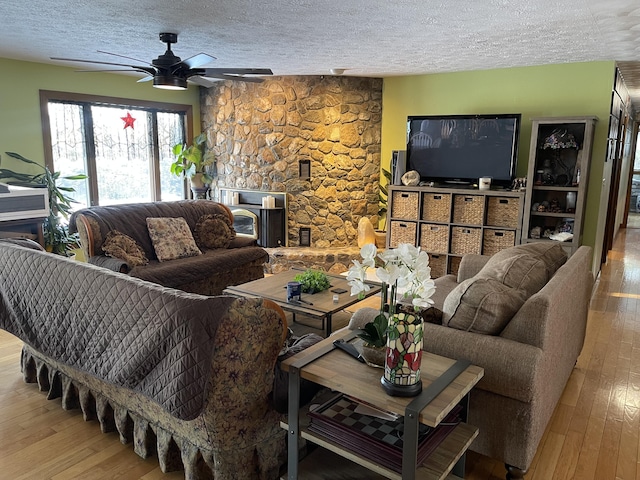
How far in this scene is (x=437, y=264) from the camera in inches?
213

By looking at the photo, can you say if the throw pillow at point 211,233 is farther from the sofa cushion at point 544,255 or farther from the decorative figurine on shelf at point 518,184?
the decorative figurine on shelf at point 518,184

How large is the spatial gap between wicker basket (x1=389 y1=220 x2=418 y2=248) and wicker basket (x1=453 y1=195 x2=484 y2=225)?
0.49m

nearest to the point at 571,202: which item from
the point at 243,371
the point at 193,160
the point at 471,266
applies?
the point at 471,266

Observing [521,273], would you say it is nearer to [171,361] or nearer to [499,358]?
[499,358]

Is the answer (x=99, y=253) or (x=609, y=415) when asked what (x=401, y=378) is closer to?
(x=609, y=415)

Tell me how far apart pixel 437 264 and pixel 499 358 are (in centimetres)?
356

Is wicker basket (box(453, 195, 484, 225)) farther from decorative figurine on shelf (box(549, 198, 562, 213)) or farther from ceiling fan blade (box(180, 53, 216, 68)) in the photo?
ceiling fan blade (box(180, 53, 216, 68))

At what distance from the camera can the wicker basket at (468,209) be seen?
16.4ft

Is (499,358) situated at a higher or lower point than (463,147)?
lower

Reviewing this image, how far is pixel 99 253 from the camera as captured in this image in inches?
157

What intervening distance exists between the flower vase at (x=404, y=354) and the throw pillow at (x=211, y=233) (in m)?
3.47

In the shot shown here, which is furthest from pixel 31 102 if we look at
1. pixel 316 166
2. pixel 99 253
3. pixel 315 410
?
pixel 315 410

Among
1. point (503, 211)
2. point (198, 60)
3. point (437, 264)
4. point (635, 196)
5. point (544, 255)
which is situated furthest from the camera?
point (635, 196)

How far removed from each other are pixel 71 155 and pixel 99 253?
2251 millimetres
